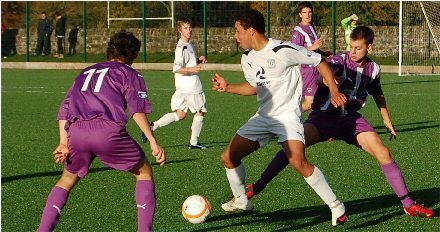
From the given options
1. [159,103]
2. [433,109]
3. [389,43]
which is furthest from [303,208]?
[389,43]

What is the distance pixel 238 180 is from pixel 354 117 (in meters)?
1.15

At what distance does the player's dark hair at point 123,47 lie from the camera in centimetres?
692

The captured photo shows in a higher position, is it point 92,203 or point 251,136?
point 251,136

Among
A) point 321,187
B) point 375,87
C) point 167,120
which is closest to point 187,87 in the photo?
point 167,120

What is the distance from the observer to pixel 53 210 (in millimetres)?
6840

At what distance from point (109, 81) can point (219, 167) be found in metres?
4.76

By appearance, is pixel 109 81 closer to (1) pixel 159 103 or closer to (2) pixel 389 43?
(1) pixel 159 103

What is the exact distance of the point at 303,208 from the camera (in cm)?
861

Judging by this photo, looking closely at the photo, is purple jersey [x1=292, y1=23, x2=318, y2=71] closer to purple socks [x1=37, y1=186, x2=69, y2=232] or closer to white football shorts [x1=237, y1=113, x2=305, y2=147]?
white football shorts [x1=237, y1=113, x2=305, y2=147]

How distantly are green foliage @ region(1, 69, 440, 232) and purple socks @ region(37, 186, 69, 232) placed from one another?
0.86 metres

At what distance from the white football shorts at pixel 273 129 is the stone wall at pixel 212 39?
90.5 ft

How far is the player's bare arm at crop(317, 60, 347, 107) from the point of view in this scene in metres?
7.63

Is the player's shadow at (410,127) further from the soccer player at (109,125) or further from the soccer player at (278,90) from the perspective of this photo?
the soccer player at (109,125)

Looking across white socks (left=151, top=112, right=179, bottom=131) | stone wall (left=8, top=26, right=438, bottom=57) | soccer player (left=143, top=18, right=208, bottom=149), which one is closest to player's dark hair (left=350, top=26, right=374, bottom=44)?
soccer player (left=143, top=18, right=208, bottom=149)
